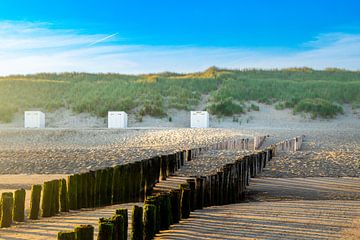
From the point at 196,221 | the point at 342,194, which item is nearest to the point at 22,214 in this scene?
the point at 196,221

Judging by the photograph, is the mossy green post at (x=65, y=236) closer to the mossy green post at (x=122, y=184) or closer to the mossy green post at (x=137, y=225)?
the mossy green post at (x=137, y=225)

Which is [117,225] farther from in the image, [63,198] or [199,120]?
[199,120]

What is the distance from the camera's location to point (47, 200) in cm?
1126

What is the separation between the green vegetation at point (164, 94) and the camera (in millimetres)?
51309

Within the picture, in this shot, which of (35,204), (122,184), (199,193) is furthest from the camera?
(122,184)

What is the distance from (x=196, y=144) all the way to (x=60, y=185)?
695 inches

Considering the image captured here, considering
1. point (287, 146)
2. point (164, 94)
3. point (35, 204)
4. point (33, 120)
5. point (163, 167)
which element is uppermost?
point (164, 94)

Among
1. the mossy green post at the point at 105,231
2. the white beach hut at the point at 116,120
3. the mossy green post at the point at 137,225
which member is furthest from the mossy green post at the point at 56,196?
the white beach hut at the point at 116,120

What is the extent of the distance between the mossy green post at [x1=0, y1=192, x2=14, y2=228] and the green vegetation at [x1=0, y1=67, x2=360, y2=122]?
124 ft

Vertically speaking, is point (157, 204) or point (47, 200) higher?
point (157, 204)

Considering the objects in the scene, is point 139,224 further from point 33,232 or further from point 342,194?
→ point 342,194

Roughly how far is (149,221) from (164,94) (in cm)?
4998

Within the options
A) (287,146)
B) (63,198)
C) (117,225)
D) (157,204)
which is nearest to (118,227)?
(117,225)

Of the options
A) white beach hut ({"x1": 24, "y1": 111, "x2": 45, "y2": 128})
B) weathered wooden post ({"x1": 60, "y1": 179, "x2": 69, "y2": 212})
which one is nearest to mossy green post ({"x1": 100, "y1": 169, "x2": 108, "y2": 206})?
weathered wooden post ({"x1": 60, "y1": 179, "x2": 69, "y2": 212})
